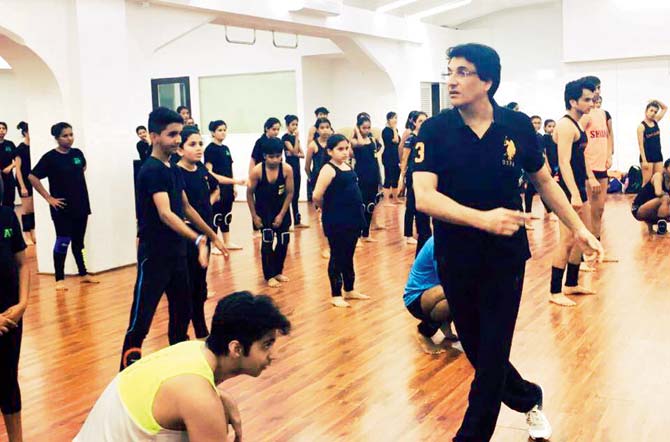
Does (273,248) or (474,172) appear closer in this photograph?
(474,172)

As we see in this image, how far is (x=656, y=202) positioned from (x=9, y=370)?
7.74 m

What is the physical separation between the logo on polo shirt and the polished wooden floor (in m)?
0.93

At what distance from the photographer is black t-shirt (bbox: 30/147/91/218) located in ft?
23.5

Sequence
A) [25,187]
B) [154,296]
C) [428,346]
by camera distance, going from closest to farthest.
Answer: [154,296]
[428,346]
[25,187]

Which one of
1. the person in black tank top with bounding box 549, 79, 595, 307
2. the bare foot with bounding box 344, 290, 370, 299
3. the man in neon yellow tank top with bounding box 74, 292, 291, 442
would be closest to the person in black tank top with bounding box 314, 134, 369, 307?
the bare foot with bounding box 344, 290, 370, 299

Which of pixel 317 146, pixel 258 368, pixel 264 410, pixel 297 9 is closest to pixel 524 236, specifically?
pixel 258 368

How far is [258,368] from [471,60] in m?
1.37

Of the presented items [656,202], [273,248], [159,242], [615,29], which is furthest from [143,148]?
[615,29]

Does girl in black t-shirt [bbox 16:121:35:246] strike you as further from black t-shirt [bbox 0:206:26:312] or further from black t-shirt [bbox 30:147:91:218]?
black t-shirt [bbox 0:206:26:312]

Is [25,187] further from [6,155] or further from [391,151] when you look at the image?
[391,151]

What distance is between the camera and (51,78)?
7809 millimetres

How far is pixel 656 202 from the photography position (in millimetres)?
8977

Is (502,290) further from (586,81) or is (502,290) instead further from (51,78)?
(51,78)

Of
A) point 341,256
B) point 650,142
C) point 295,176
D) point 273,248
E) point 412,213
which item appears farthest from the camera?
point 295,176
